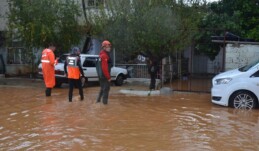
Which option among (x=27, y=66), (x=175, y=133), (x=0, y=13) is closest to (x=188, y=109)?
(x=175, y=133)

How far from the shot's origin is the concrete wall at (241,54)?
47.8 ft

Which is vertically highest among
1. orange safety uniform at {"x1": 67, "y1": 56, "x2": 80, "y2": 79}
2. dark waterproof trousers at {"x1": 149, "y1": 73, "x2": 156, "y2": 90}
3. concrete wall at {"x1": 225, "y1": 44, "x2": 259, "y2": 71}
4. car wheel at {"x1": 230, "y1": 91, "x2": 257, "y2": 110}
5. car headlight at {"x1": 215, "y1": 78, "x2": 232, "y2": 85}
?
concrete wall at {"x1": 225, "y1": 44, "x2": 259, "y2": 71}

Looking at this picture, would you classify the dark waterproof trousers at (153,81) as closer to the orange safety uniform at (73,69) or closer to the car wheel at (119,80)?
the car wheel at (119,80)

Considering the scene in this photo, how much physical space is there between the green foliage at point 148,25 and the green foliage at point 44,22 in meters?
4.31

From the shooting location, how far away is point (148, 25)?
1305cm

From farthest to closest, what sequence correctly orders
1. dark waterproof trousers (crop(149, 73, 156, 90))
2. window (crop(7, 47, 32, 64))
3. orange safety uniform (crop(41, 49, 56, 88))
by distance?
window (crop(7, 47, 32, 64))
dark waterproof trousers (crop(149, 73, 156, 90))
orange safety uniform (crop(41, 49, 56, 88))

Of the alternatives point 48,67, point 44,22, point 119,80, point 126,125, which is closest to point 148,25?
point 48,67

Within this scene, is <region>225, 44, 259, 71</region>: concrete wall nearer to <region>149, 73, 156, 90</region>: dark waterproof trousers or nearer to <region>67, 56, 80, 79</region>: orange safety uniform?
<region>149, 73, 156, 90</region>: dark waterproof trousers

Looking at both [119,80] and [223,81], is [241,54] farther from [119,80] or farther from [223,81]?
[119,80]

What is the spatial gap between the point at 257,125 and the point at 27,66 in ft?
55.1

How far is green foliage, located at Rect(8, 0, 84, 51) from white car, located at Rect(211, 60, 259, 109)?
9262mm

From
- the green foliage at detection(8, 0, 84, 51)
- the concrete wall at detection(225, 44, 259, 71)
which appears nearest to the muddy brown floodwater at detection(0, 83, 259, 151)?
the concrete wall at detection(225, 44, 259, 71)

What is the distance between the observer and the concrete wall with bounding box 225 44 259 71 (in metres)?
14.6

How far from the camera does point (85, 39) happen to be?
67.4 ft
